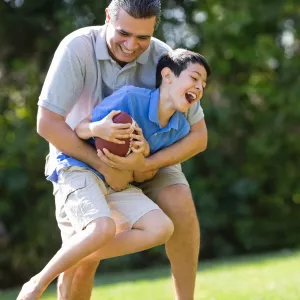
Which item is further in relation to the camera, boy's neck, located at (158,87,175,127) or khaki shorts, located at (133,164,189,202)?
khaki shorts, located at (133,164,189,202)

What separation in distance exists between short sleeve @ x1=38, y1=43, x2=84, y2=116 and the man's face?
7.2 inches

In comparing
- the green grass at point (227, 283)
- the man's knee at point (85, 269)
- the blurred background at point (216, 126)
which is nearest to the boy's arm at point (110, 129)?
the man's knee at point (85, 269)

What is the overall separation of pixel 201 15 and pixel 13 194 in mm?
3253

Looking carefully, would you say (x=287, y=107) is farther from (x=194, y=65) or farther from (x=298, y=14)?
(x=194, y=65)

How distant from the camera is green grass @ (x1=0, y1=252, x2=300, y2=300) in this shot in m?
5.41

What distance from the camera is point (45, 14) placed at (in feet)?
34.0

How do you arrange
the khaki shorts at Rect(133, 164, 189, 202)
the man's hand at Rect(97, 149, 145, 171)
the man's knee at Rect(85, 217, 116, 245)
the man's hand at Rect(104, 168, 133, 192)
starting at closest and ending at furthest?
the man's knee at Rect(85, 217, 116, 245) < the man's hand at Rect(97, 149, 145, 171) < the man's hand at Rect(104, 168, 133, 192) < the khaki shorts at Rect(133, 164, 189, 202)

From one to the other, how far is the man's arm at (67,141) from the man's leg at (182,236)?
32 cm

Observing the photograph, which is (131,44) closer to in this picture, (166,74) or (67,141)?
(166,74)

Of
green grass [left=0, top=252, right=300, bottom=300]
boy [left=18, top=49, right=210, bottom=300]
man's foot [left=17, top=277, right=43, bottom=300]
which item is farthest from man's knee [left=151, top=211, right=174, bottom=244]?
green grass [left=0, top=252, right=300, bottom=300]

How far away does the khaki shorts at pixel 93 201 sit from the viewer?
367 centimetres

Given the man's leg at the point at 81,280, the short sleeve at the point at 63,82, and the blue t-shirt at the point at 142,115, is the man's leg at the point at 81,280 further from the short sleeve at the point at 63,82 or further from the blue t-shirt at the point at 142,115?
the short sleeve at the point at 63,82

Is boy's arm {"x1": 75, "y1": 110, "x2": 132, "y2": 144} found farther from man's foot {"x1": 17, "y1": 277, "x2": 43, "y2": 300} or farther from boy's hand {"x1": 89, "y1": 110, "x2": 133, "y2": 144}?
man's foot {"x1": 17, "y1": 277, "x2": 43, "y2": 300}

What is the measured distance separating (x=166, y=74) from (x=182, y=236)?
2.68 ft
